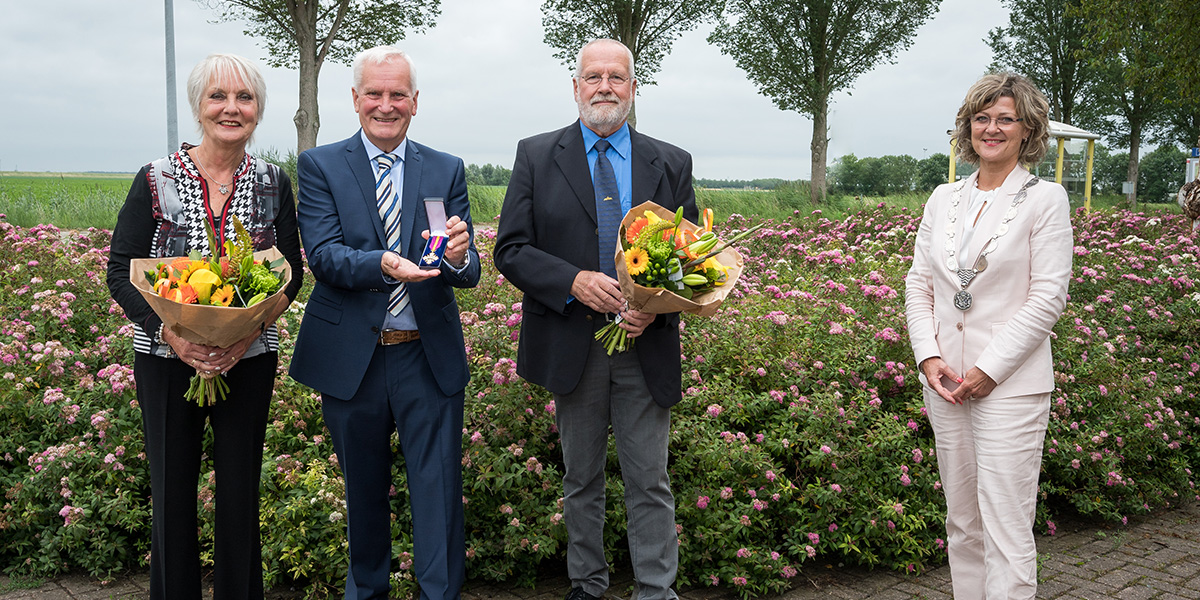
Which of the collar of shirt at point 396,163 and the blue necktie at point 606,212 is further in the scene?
the blue necktie at point 606,212

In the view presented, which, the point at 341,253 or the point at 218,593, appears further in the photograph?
the point at 218,593

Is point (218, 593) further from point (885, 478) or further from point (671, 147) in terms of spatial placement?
point (885, 478)

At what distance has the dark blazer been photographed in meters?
3.68

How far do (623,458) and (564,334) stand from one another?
59 centimetres

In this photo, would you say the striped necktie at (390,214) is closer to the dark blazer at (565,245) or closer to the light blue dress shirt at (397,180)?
the light blue dress shirt at (397,180)

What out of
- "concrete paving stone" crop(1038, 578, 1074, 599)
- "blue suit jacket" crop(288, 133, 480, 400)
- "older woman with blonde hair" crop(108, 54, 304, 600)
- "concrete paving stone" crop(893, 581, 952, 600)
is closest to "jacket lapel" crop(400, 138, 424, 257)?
"blue suit jacket" crop(288, 133, 480, 400)

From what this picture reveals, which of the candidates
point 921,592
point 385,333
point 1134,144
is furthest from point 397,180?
point 1134,144

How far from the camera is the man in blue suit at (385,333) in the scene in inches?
130

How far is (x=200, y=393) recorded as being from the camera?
312 centimetres

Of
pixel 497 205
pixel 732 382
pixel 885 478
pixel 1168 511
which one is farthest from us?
pixel 497 205

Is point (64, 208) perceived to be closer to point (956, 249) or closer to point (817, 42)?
point (956, 249)

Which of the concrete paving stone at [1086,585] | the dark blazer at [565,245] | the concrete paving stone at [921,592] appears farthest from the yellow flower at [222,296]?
the concrete paving stone at [1086,585]

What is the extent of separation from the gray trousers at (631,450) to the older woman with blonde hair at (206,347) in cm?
123

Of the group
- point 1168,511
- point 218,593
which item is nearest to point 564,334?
point 218,593
